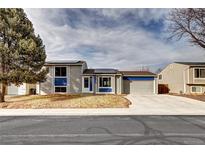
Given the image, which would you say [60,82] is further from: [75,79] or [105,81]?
[105,81]

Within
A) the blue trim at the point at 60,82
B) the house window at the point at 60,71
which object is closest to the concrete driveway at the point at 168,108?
the blue trim at the point at 60,82

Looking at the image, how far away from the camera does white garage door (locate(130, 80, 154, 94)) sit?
31438mm

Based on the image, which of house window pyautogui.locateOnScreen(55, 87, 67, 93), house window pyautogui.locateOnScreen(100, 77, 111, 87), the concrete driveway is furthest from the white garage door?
the concrete driveway

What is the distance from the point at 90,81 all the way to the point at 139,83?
6.86 meters

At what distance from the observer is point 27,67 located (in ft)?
59.8

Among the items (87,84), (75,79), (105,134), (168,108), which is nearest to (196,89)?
(87,84)

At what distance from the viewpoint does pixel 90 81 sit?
1168 inches

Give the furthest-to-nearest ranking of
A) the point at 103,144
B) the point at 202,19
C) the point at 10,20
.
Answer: the point at 202,19, the point at 10,20, the point at 103,144

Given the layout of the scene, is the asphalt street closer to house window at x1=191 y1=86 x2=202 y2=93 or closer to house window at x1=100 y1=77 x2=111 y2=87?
house window at x1=100 y1=77 x2=111 y2=87

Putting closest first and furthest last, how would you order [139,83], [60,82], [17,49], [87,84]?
[17,49] → [60,82] → [87,84] → [139,83]

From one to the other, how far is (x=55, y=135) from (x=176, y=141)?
3.77 metres
